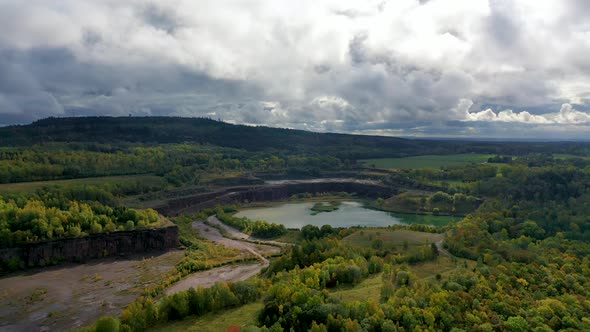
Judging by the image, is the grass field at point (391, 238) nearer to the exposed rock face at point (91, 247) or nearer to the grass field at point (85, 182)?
the exposed rock face at point (91, 247)

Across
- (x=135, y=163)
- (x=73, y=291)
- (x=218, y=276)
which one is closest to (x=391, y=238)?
(x=218, y=276)

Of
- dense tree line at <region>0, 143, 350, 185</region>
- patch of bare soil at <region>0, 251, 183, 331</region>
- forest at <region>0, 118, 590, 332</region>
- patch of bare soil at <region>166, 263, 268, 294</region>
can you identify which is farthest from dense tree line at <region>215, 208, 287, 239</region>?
dense tree line at <region>0, 143, 350, 185</region>

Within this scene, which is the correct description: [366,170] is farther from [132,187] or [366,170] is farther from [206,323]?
[206,323]

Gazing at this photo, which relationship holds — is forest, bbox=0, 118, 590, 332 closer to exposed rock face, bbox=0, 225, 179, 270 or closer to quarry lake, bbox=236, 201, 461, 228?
exposed rock face, bbox=0, 225, 179, 270

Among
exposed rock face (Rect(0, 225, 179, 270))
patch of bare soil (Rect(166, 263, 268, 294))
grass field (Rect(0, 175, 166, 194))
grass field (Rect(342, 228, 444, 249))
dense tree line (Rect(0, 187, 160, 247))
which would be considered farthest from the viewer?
grass field (Rect(0, 175, 166, 194))

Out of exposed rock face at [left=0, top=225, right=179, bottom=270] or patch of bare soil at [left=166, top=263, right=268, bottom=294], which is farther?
exposed rock face at [left=0, top=225, right=179, bottom=270]

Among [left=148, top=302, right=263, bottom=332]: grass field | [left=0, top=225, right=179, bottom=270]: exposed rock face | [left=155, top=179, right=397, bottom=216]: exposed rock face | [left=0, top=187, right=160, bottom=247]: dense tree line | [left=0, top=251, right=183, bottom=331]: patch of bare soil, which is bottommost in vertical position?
[left=155, top=179, right=397, bottom=216]: exposed rock face

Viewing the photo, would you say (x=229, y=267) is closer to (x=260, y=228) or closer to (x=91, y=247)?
(x=91, y=247)

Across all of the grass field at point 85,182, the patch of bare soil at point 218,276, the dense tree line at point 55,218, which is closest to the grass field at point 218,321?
the patch of bare soil at point 218,276
